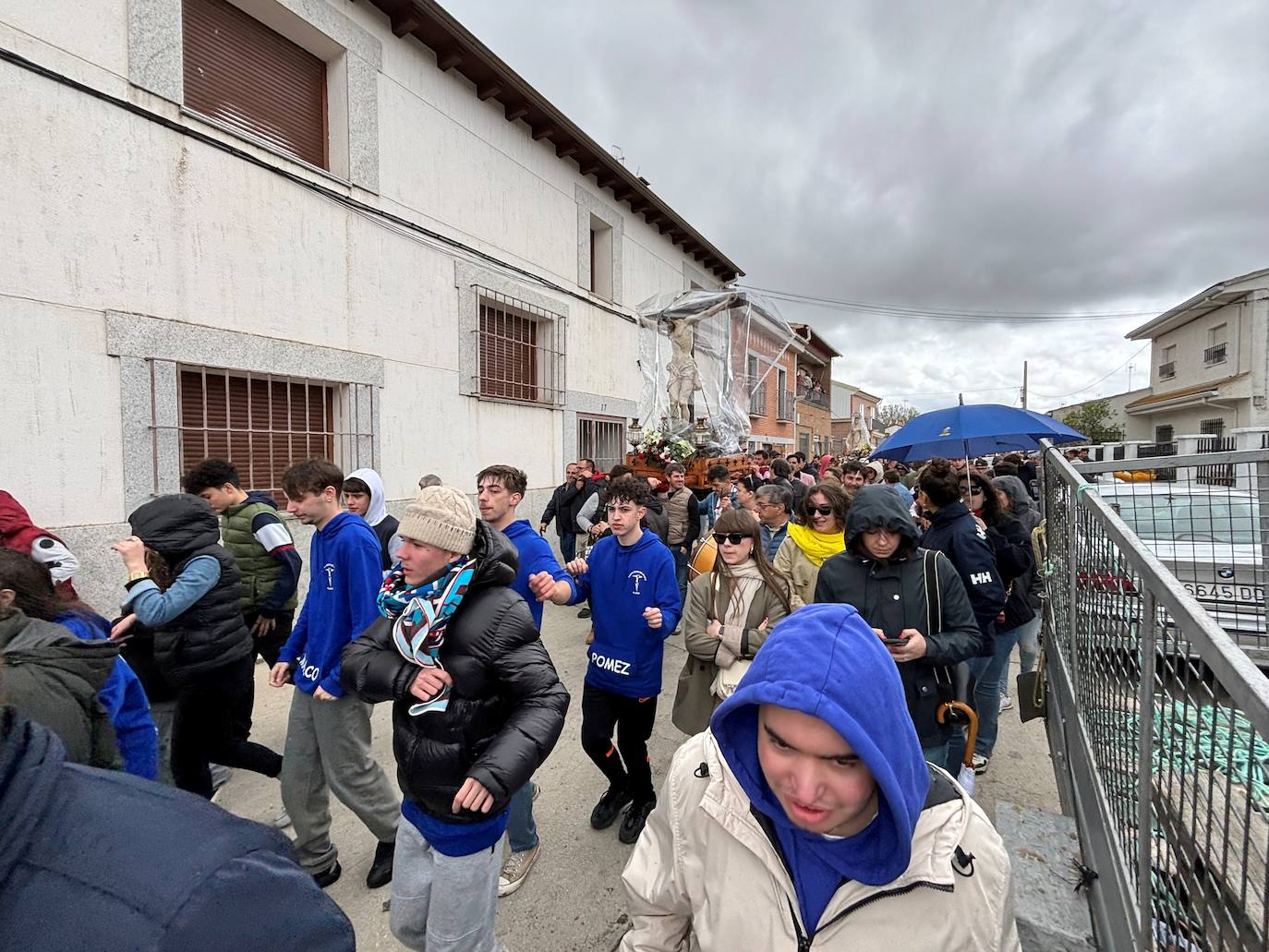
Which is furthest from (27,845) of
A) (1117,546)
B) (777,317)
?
Answer: (777,317)

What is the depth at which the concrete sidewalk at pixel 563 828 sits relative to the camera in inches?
96.9

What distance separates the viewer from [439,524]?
197 centimetres

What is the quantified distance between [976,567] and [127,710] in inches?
152

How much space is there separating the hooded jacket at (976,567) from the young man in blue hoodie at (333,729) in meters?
2.94

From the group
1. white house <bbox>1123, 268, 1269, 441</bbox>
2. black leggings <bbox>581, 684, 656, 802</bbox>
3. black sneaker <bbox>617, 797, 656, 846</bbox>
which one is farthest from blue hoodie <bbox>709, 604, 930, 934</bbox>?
white house <bbox>1123, 268, 1269, 441</bbox>

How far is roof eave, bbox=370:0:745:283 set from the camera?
22.2ft

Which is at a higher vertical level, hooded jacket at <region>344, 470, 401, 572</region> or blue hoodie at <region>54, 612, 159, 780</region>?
hooded jacket at <region>344, 470, 401, 572</region>

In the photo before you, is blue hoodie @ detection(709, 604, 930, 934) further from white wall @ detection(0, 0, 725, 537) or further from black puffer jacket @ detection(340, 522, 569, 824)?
white wall @ detection(0, 0, 725, 537)

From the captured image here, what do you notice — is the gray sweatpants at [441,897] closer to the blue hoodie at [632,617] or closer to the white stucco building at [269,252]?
the blue hoodie at [632,617]

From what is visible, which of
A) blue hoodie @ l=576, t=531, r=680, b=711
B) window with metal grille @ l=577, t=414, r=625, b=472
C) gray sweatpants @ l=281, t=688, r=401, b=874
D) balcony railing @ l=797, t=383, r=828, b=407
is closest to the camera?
gray sweatpants @ l=281, t=688, r=401, b=874

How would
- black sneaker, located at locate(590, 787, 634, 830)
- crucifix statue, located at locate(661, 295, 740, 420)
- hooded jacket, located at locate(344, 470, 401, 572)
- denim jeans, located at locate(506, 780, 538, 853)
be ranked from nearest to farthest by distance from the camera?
1. denim jeans, located at locate(506, 780, 538, 853)
2. black sneaker, located at locate(590, 787, 634, 830)
3. hooded jacket, located at locate(344, 470, 401, 572)
4. crucifix statue, located at locate(661, 295, 740, 420)

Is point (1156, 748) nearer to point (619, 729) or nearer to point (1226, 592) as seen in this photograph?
point (619, 729)

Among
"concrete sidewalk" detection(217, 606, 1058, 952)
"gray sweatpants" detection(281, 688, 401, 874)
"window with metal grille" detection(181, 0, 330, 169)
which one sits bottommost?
"concrete sidewalk" detection(217, 606, 1058, 952)

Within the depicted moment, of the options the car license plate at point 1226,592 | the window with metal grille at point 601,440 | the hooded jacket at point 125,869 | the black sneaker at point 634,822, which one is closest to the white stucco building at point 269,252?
the window with metal grille at point 601,440
